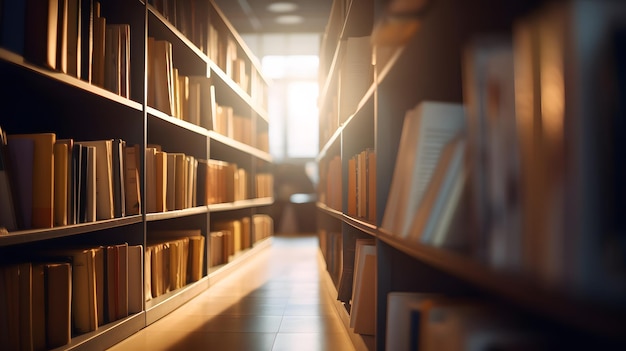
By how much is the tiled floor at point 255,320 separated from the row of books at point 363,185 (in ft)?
1.66

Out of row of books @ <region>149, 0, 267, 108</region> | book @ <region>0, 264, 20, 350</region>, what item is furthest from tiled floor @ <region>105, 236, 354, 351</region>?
row of books @ <region>149, 0, 267, 108</region>

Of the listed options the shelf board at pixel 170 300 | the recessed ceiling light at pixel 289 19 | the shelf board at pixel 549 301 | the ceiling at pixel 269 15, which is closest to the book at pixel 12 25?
the shelf board at pixel 170 300

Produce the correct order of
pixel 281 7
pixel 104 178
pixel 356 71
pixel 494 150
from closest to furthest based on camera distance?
1. pixel 494 150
2. pixel 104 178
3. pixel 356 71
4. pixel 281 7

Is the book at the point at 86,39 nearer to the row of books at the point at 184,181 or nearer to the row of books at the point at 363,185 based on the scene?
the row of books at the point at 184,181

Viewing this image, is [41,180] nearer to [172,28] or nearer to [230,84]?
[172,28]

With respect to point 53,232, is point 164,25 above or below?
above

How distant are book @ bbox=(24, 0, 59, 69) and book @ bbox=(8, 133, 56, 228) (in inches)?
9.0

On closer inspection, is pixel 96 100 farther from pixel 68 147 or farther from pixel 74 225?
pixel 74 225

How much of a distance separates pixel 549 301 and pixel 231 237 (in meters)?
3.44

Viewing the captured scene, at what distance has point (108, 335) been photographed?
1693mm

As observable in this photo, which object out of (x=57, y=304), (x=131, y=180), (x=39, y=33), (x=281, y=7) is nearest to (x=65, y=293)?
(x=57, y=304)

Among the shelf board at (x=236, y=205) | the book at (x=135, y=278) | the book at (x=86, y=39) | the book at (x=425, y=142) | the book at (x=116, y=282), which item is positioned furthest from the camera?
the shelf board at (x=236, y=205)

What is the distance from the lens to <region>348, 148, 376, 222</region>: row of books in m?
1.61

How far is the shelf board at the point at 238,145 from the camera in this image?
10.4 ft
